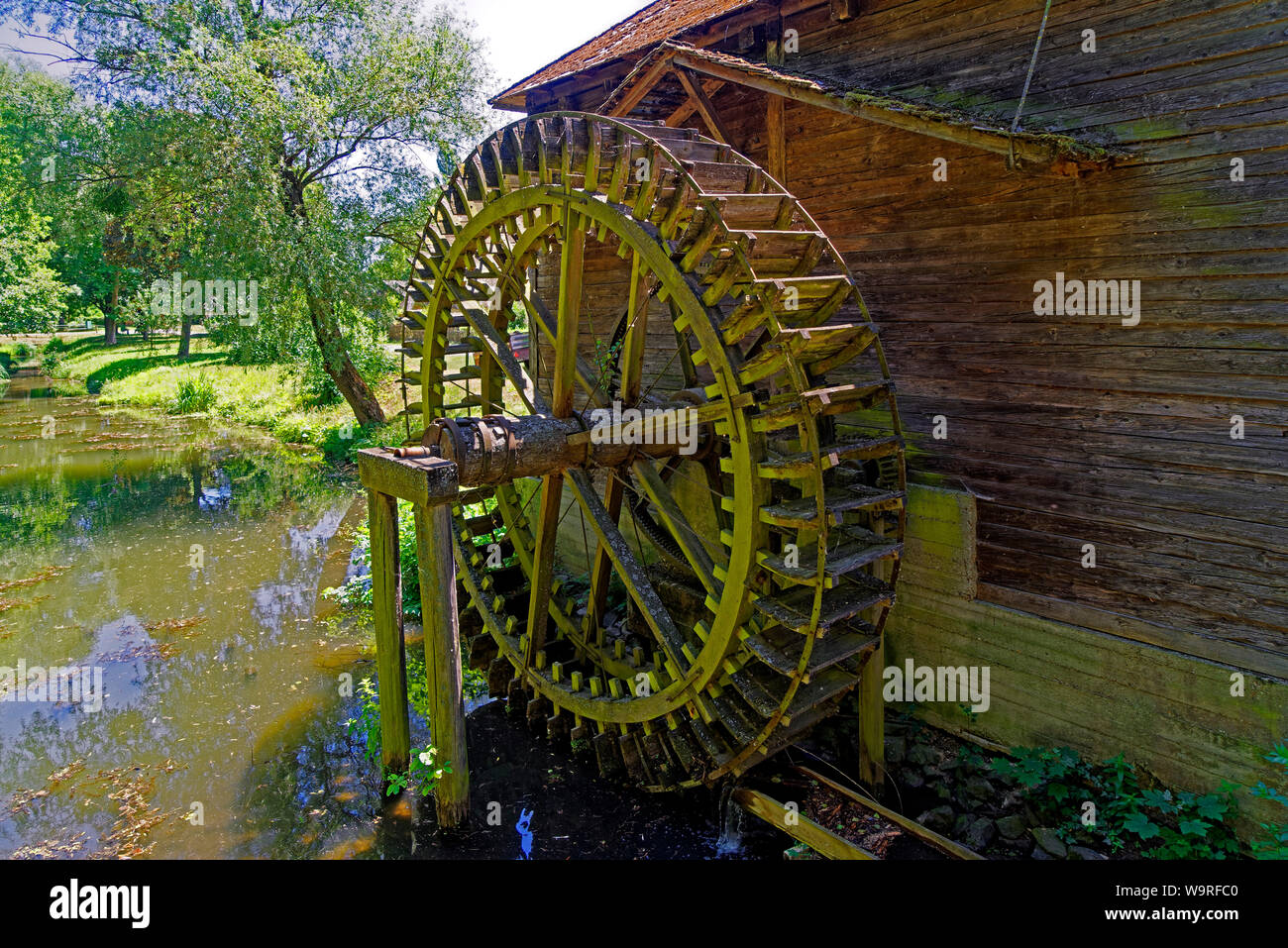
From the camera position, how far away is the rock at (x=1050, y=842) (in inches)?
171

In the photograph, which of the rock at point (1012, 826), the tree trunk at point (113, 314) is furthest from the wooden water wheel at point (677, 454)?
the tree trunk at point (113, 314)

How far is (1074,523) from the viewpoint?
193 inches

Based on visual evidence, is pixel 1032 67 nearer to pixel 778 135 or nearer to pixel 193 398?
pixel 778 135

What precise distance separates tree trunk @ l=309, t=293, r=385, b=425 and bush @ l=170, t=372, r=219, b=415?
682 cm

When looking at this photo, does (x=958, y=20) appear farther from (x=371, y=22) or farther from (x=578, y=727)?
(x=371, y=22)

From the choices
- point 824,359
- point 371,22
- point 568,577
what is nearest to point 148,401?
point 371,22

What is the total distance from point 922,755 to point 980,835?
758mm

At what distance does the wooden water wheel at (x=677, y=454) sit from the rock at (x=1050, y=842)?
130cm

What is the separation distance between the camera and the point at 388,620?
4969 millimetres

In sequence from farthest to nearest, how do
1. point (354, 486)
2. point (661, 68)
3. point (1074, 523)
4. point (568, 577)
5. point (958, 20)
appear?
point (354, 486) → point (568, 577) → point (661, 68) → point (958, 20) → point (1074, 523)

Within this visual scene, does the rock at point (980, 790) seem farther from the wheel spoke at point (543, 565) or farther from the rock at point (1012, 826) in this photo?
the wheel spoke at point (543, 565)

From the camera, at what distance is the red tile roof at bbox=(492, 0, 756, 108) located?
22.2 feet

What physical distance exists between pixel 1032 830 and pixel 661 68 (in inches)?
219
